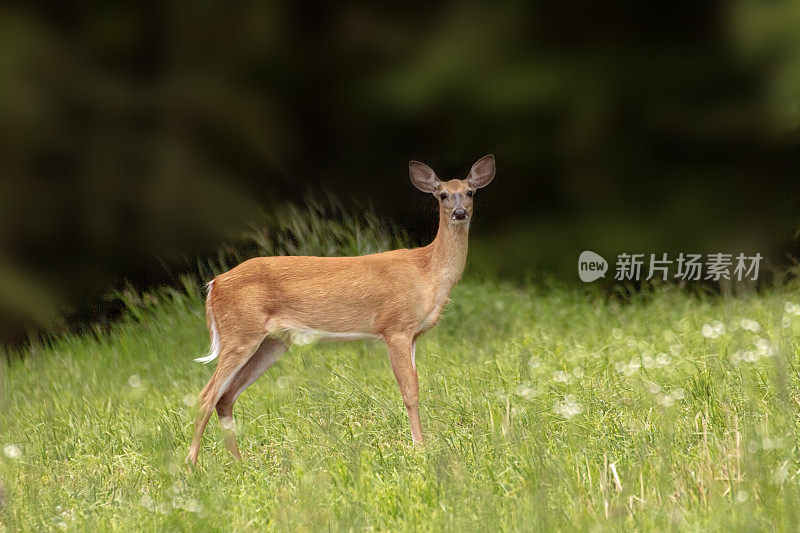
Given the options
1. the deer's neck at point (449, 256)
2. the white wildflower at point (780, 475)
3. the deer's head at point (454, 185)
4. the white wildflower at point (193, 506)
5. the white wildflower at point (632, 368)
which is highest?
the deer's head at point (454, 185)

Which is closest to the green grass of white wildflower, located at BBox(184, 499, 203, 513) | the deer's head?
white wildflower, located at BBox(184, 499, 203, 513)

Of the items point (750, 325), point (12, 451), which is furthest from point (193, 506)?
point (750, 325)

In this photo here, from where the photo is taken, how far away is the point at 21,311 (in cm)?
712

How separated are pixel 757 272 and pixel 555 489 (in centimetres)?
514

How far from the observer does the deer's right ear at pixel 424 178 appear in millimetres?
4777

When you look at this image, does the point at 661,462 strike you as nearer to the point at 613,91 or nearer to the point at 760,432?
the point at 760,432

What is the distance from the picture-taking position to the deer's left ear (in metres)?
4.77

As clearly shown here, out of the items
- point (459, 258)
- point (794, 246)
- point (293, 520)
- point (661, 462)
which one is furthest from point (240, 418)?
point (794, 246)

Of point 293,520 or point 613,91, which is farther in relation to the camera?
point 613,91

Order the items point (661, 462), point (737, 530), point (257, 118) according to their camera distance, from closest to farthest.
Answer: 1. point (737, 530)
2. point (661, 462)
3. point (257, 118)

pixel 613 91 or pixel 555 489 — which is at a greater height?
pixel 613 91

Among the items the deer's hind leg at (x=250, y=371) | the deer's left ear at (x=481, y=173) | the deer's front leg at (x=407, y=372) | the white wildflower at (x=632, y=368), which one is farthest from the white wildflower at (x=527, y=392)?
the deer's hind leg at (x=250, y=371)

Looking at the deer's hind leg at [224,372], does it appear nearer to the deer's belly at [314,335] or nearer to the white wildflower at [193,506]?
the deer's belly at [314,335]
